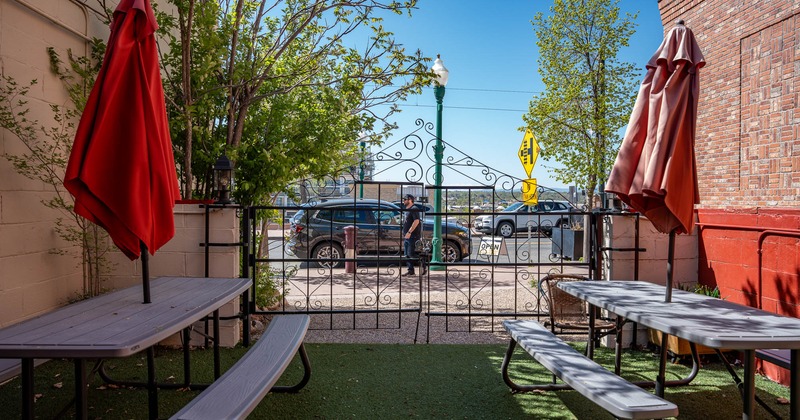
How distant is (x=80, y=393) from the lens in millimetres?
2098

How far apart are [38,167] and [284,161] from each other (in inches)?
84.5

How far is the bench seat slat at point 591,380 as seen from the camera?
215 centimetres

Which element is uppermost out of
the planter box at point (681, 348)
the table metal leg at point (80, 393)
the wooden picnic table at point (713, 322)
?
the wooden picnic table at point (713, 322)

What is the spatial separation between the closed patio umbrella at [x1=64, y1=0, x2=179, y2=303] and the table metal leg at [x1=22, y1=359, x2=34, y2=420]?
708 millimetres

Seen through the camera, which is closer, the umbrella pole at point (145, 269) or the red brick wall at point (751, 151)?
the umbrella pole at point (145, 269)

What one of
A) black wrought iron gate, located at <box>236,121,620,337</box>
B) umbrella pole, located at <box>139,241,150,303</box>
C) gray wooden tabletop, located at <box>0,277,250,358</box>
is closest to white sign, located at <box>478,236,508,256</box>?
black wrought iron gate, located at <box>236,121,620,337</box>

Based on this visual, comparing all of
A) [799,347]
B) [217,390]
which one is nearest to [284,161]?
[217,390]

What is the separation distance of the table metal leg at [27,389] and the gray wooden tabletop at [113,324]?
5.5 inches

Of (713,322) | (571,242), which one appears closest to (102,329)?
(713,322)

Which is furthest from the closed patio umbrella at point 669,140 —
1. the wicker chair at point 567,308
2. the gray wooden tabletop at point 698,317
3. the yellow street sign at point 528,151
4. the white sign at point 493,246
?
the yellow street sign at point 528,151

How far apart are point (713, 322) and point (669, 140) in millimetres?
1123

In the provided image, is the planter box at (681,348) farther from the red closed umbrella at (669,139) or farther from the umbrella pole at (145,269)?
the umbrella pole at (145,269)

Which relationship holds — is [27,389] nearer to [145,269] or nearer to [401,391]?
→ [145,269]

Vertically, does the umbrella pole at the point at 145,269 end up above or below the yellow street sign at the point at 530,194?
below
